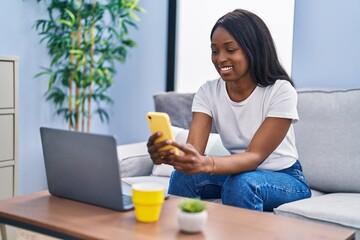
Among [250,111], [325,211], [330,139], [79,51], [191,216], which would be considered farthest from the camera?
[79,51]

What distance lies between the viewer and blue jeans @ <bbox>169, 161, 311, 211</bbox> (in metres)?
1.53

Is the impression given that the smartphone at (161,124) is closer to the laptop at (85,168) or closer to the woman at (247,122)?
the laptop at (85,168)

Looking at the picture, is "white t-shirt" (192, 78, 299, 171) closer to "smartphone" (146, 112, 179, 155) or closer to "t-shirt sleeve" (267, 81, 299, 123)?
"t-shirt sleeve" (267, 81, 299, 123)

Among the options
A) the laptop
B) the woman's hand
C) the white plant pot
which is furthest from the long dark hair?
the white plant pot

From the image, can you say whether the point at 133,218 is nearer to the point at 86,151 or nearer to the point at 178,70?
the point at 86,151

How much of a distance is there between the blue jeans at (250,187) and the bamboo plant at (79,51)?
1375 millimetres

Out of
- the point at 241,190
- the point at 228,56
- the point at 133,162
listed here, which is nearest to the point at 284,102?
the point at 228,56

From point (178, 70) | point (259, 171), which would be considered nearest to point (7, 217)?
point (259, 171)

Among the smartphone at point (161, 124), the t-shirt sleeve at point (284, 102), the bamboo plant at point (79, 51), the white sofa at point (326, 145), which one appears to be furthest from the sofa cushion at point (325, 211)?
the bamboo plant at point (79, 51)

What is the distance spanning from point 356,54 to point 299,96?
0.39 metres

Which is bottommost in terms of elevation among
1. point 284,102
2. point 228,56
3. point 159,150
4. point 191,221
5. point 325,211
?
point 325,211

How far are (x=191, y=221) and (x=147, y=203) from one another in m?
0.12

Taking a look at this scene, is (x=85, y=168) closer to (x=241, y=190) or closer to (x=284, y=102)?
(x=241, y=190)

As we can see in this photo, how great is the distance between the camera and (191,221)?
3.56 ft
